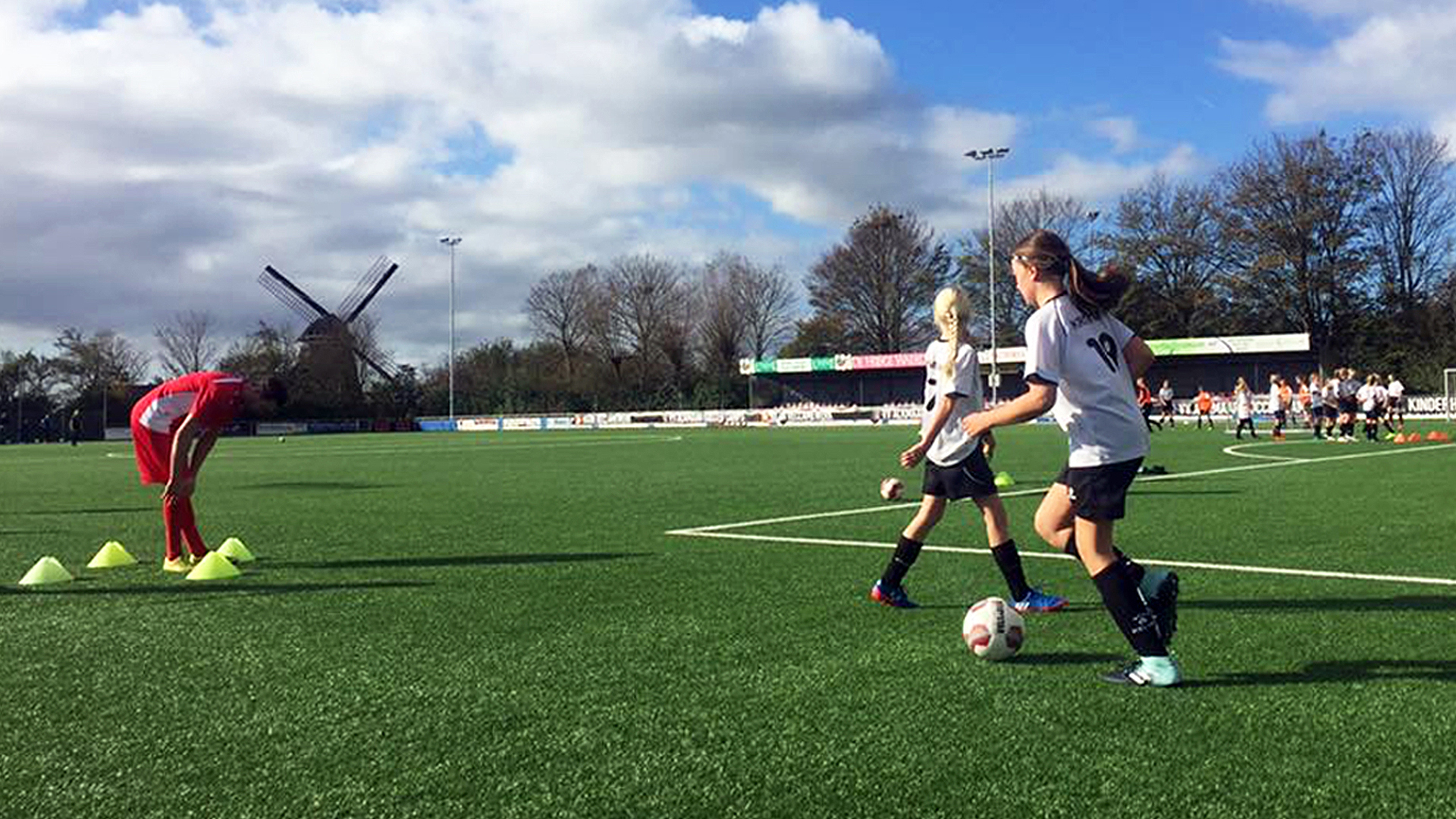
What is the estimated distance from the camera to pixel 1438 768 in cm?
343

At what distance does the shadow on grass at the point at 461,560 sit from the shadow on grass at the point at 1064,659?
13.6 ft

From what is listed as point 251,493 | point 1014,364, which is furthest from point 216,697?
point 1014,364

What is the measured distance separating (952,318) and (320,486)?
14.2 m

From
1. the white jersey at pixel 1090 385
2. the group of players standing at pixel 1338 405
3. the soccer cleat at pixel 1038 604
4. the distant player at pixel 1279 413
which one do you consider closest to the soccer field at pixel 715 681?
the soccer cleat at pixel 1038 604

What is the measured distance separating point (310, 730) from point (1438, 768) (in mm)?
3877

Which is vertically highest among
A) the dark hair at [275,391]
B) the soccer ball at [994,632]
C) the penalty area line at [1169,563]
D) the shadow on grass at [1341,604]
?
the dark hair at [275,391]

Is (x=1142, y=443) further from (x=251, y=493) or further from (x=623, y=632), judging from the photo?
(x=251, y=493)

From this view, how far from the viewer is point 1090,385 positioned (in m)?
4.54

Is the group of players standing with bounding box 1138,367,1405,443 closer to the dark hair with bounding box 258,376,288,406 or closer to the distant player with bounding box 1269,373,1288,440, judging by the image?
the distant player with bounding box 1269,373,1288,440

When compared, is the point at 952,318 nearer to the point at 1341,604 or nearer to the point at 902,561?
the point at 902,561

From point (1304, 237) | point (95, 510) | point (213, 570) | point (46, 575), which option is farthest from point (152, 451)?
point (1304, 237)

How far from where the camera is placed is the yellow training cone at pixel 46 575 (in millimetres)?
7739

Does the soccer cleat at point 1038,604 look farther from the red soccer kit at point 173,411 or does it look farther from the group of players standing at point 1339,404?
the group of players standing at point 1339,404

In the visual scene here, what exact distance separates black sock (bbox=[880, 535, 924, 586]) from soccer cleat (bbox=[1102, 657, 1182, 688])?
6.19ft
